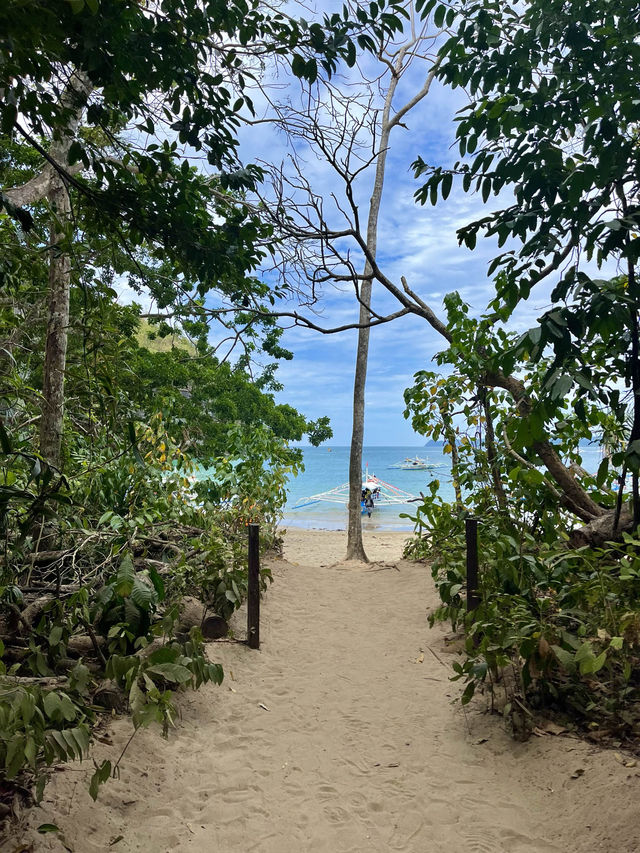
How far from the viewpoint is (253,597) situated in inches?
179

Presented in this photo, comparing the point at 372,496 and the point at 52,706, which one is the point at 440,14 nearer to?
the point at 52,706

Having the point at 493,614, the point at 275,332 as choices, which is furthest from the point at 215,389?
the point at 493,614

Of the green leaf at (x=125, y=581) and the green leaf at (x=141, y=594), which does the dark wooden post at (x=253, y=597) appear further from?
the green leaf at (x=125, y=581)

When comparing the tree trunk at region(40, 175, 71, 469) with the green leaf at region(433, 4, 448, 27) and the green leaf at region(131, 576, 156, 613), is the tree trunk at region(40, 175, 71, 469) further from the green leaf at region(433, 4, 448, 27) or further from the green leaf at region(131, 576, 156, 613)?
the green leaf at region(433, 4, 448, 27)

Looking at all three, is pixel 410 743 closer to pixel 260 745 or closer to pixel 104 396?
pixel 260 745

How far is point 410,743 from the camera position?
10.4 ft

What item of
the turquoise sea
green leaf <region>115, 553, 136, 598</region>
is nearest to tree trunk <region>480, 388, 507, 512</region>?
the turquoise sea

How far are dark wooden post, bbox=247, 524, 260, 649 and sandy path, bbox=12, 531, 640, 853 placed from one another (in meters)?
0.18

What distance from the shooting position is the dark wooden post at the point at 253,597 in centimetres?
455

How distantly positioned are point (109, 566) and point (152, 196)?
251 centimetres

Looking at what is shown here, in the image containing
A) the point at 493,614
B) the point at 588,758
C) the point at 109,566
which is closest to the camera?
the point at 588,758

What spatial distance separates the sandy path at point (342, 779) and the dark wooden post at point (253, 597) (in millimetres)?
185

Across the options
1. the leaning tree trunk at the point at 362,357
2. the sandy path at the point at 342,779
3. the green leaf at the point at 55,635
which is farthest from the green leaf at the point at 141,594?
the leaning tree trunk at the point at 362,357

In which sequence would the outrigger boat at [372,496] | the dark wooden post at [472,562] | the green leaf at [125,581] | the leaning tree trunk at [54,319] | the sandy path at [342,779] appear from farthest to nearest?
1. the outrigger boat at [372,496]
2. the leaning tree trunk at [54,319]
3. the dark wooden post at [472,562]
4. the green leaf at [125,581]
5. the sandy path at [342,779]
